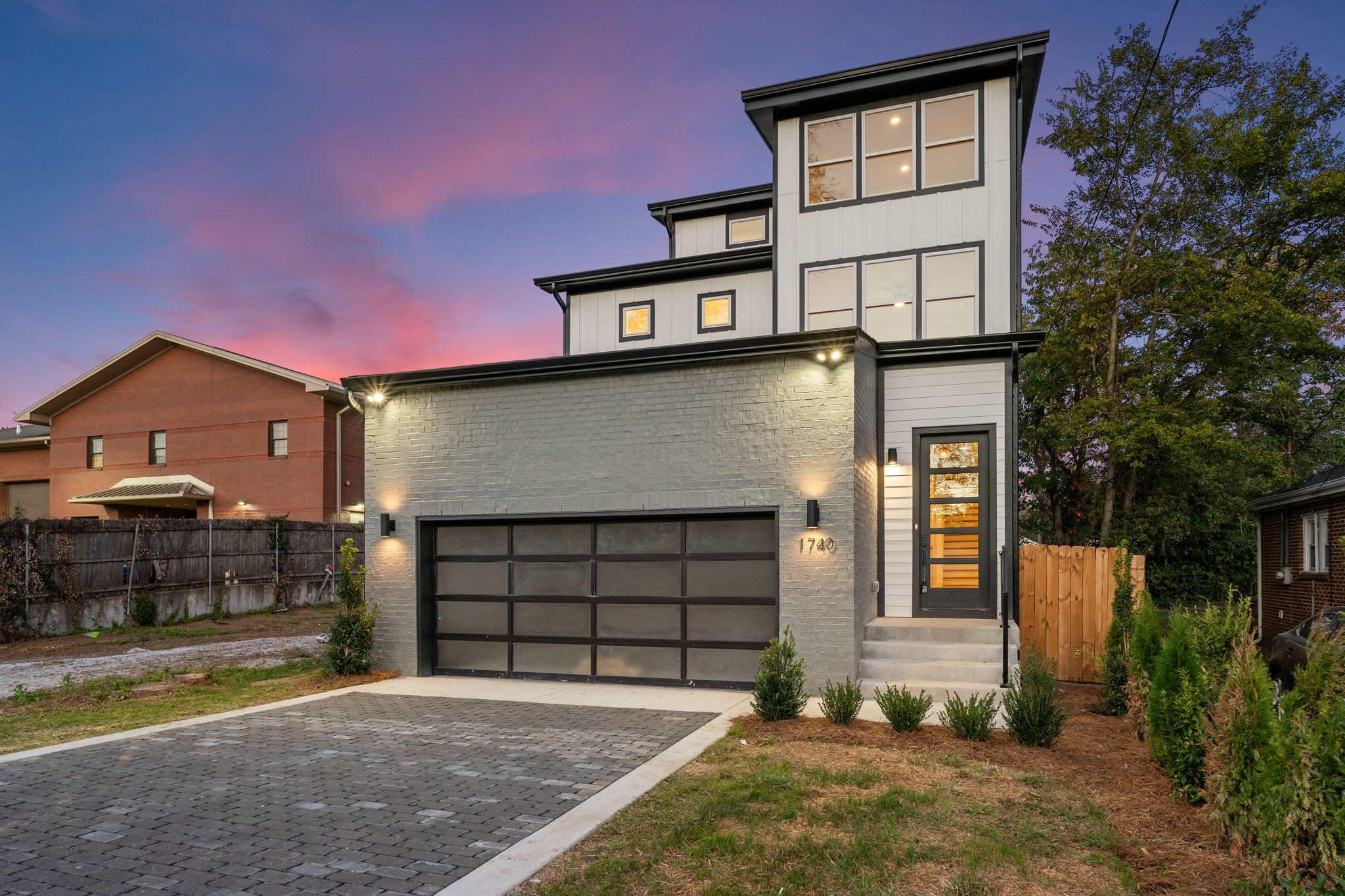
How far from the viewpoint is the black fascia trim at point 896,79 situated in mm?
12266

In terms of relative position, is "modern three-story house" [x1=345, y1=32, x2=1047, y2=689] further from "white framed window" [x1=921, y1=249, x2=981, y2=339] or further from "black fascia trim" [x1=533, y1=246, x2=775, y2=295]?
"black fascia trim" [x1=533, y1=246, x2=775, y2=295]

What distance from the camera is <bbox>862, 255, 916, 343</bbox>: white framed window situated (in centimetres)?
1270

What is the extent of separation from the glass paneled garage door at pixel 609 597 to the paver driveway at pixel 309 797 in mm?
1694

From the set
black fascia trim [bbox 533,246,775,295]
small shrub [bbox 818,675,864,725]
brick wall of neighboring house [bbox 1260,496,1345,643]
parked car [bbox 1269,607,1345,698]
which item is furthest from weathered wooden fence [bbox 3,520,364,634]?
brick wall of neighboring house [bbox 1260,496,1345,643]

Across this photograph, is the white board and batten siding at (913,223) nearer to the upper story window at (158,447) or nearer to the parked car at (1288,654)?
the parked car at (1288,654)

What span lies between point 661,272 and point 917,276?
16.3 ft

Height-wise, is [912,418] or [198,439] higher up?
[198,439]

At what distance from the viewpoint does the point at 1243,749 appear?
178 inches

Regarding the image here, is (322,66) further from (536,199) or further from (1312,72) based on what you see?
(1312,72)

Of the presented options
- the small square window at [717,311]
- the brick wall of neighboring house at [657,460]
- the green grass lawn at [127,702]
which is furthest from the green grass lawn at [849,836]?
the small square window at [717,311]

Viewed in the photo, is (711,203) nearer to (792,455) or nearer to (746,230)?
(746,230)

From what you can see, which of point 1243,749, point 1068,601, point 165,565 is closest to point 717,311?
point 1068,601

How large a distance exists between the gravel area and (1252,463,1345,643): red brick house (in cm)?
1810

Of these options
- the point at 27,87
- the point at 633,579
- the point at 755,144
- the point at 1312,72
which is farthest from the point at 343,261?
the point at 1312,72
